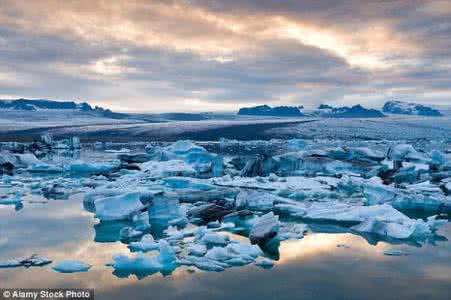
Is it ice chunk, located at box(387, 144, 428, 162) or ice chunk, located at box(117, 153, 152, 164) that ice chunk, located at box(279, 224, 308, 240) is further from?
ice chunk, located at box(117, 153, 152, 164)

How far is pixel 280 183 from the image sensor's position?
1369cm

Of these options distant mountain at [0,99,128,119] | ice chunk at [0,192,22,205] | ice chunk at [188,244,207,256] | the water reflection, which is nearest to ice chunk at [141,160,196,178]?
ice chunk at [0,192,22,205]

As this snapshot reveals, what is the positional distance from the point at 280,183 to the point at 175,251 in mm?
7096

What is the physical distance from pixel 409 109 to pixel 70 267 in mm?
115756

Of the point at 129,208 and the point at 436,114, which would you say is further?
the point at 436,114

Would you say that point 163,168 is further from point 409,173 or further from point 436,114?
point 436,114

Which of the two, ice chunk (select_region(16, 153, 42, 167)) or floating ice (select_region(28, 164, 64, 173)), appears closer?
floating ice (select_region(28, 164, 64, 173))

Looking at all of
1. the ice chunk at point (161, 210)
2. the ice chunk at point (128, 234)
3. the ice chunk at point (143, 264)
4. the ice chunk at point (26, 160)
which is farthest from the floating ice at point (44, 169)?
the ice chunk at point (143, 264)

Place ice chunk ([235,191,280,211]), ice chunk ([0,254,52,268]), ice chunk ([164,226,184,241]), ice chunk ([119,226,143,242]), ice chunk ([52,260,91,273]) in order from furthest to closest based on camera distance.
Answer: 1. ice chunk ([235,191,280,211])
2. ice chunk ([119,226,143,242])
3. ice chunk ([164,226,184,241])
4. ice chunk ([0,254,52,268])
5. ice chunk ([52,260,91,273])

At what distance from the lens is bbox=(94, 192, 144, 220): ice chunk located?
9.36m

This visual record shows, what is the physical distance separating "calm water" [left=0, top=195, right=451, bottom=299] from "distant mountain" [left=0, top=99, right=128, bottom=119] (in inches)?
3687

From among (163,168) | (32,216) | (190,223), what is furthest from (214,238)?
(163,168)

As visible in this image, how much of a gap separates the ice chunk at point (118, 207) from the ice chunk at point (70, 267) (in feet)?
10.2

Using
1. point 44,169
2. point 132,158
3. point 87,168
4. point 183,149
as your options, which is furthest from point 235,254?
point 183,149
